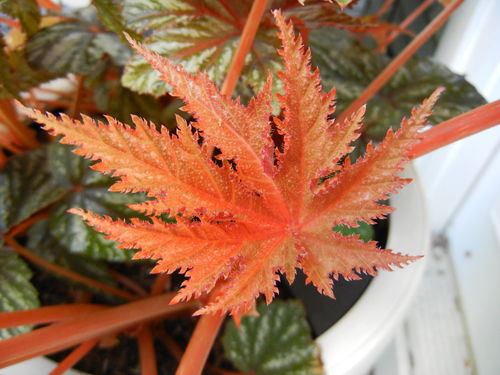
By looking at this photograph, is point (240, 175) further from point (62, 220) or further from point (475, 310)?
point (475, 310)

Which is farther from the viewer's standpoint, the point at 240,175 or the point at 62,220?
the point at 62,220

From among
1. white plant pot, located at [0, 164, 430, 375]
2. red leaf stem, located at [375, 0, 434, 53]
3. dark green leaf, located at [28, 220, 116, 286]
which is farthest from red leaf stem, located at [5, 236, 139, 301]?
Result: red leaf stem, located at [375, 0, 434, 53]

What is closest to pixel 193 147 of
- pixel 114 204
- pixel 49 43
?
pixel 114 204

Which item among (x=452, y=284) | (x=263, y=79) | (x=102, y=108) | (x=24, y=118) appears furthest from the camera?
(x=452, y=284)

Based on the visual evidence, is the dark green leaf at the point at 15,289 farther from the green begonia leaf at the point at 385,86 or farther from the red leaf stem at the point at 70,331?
the green begonia leaf at the point at 385,86

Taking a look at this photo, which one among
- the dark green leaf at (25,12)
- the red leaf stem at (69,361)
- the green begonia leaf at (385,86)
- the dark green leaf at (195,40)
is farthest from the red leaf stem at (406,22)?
the red leaf stem at (69,361)
